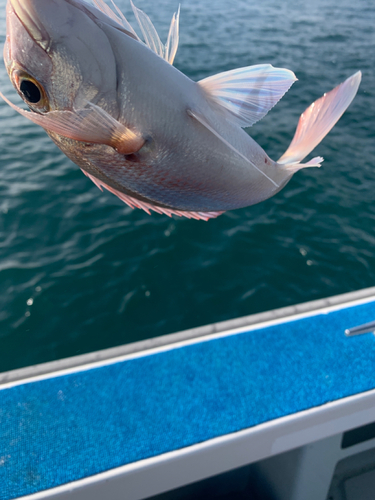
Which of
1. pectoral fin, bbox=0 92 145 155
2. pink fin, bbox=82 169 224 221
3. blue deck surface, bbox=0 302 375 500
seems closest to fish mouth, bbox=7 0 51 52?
pectoral fin, bbox=0 92 145 155

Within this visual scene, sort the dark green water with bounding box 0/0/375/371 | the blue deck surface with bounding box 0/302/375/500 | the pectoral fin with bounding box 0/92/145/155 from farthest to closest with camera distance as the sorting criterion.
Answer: the dark green water with bounding box 0/0/375/371 → the blue deck surface with bounding box 0/302/375/500 → the pectoral fin with bounding box 0/92/145/155

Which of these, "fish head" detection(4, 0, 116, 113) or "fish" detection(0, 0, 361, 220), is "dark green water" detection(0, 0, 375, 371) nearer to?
"fish" detection(0, 0, 361, 220)

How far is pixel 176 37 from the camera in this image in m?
0.88

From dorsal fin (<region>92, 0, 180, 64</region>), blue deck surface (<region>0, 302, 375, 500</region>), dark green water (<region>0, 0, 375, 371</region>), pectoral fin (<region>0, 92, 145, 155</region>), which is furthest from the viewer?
dark green water (<region>0, 0, 375, 371</region>)

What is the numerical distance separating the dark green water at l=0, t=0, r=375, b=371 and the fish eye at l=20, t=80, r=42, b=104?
13.3 ft

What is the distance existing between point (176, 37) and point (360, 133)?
8.09 m

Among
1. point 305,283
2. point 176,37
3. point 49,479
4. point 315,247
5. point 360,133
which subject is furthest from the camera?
point 360,133

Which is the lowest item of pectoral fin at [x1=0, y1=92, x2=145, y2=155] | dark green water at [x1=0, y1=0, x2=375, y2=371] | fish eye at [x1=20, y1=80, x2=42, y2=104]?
dark green water at [x1=0, y1=0, x2=375, y2=371]

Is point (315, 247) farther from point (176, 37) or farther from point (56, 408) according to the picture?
point (176, 37)

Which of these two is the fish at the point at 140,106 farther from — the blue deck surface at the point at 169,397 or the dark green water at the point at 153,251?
the dark green water at the point at 153,251

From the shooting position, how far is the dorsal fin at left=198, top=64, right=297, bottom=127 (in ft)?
2.61

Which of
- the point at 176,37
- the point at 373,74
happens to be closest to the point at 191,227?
the point at 176,37

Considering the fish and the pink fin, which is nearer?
the fish

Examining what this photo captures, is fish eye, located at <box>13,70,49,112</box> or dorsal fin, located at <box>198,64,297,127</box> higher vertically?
dorsal fin, located at <box>198,64,297,127</box>
